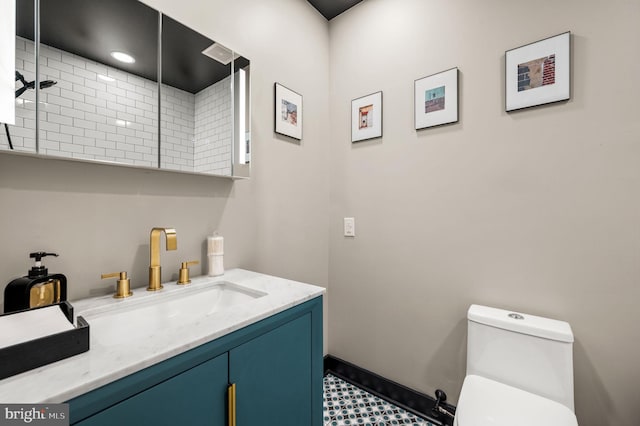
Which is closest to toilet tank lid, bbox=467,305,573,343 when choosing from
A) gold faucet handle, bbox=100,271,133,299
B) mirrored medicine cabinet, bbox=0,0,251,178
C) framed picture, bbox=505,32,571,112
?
framed picture, bbox=505,32,571,112

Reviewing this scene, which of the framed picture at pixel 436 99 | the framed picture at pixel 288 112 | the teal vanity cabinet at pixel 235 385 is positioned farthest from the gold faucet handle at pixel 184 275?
the framed picture at pixel 436 99

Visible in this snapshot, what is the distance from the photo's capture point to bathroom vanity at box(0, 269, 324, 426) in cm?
50

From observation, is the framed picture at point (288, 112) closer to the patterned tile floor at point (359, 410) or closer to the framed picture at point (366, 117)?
the framed picture at point (366, 117)

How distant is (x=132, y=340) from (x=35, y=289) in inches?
14.8

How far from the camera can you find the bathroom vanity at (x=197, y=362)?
499 mm

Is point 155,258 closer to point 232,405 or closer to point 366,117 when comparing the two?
point 232,405

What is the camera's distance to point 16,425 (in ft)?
1.42

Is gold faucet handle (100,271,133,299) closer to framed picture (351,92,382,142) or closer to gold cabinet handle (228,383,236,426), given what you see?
gold cabinet handle (228,383,236,426)

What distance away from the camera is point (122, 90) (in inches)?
37.8

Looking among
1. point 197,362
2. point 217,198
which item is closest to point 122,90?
point 217,198

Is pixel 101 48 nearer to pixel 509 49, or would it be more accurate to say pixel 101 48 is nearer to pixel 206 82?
pixel 206 82

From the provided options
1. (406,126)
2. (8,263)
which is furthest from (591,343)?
(8,263)

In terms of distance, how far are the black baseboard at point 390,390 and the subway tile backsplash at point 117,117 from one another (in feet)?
4.94

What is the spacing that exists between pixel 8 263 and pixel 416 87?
185 cm
